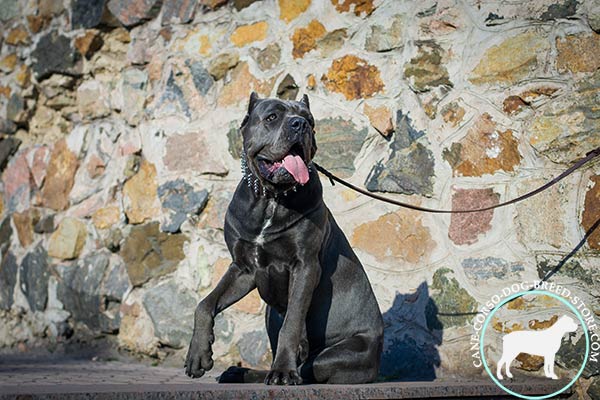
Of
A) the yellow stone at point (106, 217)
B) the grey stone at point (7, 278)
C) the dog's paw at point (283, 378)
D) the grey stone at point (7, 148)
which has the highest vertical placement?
the dog's paw at point (283, 378)

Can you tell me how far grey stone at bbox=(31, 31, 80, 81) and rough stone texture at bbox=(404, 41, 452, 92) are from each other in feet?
8.97

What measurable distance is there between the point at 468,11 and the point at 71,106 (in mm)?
3165

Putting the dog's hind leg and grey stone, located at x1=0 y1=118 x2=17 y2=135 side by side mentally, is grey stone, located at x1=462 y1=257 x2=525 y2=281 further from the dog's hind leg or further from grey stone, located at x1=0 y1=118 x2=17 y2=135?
grey stone, located at x1=0 y1=118 x2=17 y2=135

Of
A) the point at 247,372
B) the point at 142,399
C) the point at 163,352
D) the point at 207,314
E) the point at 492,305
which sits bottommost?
the point at 163,352

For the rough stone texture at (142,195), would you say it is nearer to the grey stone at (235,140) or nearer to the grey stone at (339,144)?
the grey stone at (235,140)

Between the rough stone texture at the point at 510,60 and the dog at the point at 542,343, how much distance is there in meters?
1.19

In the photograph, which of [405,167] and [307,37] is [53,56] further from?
[405,167]

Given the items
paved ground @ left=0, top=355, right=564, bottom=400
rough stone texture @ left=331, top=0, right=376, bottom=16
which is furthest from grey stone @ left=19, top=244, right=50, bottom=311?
rough stone texture @ left=331, top=0, right=376, bottom=16

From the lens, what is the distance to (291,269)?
10.9 feet

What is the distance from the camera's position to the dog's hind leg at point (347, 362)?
3.30m

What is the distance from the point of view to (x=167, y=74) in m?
5.41

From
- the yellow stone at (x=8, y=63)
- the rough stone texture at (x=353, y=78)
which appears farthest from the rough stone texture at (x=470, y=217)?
the yellow stone at (x=8, y=63)

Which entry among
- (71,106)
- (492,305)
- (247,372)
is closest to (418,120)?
(492,305)

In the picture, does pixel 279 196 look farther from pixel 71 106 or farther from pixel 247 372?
pixel 71 106
